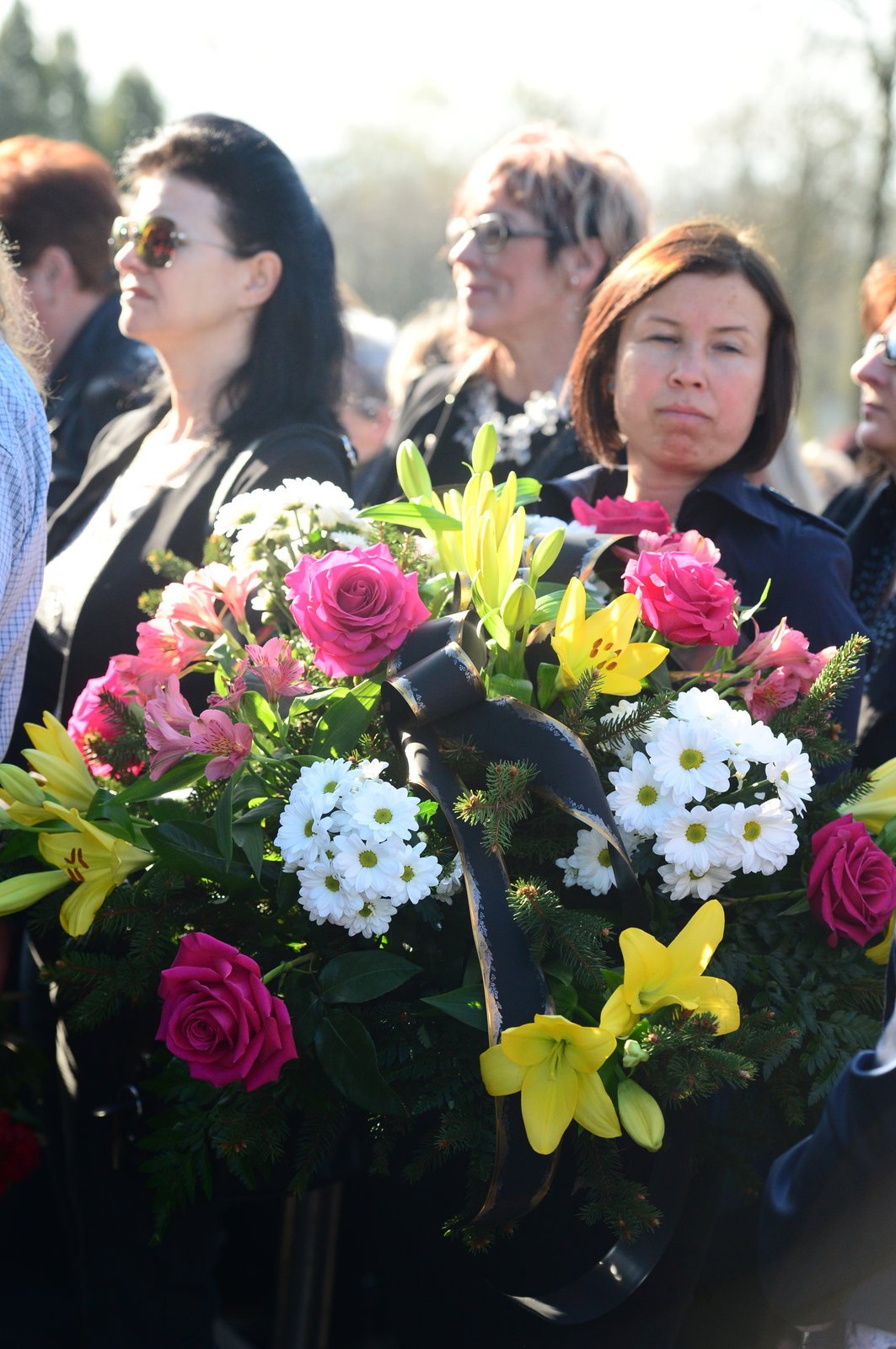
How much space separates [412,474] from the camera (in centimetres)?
159

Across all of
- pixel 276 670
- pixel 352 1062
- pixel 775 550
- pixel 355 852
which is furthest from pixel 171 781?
pixel 775 550

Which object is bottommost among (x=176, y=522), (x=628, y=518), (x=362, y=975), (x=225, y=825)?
(x=176, y=522)

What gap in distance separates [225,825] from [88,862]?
170 mm

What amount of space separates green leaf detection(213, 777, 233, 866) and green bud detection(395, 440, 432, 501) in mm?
447

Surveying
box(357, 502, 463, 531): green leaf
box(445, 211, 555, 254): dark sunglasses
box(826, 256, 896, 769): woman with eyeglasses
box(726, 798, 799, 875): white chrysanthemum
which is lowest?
box(826, 256, 896, 769): woman with eyeglasses

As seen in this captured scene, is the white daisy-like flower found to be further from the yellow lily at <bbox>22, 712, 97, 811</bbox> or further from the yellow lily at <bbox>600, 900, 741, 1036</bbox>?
the yellow lily at <bbox>22, 712, 97, 811</bbox>

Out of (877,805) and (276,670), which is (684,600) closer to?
(877,805)

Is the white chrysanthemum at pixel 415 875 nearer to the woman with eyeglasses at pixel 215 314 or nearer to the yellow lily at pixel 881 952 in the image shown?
the yellow lily at pixel 881 952

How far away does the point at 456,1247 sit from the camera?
1.40 meters

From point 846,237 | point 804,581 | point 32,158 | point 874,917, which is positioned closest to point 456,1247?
point 874,917

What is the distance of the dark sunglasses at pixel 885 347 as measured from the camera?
251 cm

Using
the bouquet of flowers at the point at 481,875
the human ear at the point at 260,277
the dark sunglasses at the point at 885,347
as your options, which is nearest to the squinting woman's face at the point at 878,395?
the dark sunglasses at the point at 885,347

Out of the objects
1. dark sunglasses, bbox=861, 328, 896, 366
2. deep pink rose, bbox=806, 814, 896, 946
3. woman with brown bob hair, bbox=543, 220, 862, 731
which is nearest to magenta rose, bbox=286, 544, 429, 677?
deep pink rose, bbox=806, 814, 896, 946

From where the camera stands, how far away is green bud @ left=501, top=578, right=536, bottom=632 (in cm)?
135
